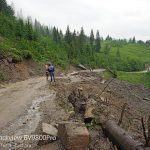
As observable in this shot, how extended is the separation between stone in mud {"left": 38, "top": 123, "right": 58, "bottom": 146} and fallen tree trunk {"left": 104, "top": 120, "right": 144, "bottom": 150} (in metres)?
2.47

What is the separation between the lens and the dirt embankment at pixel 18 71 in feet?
117

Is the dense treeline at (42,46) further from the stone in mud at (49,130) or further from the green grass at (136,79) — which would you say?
the stone in mud at (49,130)

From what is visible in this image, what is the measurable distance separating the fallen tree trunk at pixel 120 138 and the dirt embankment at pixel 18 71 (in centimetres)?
2176

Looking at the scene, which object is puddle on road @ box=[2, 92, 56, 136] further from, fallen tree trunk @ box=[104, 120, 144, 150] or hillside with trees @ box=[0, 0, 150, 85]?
hillside with trees @ box=[0, 0, 150, 85]

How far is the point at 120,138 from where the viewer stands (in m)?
12.1

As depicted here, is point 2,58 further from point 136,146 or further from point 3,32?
point 136,146

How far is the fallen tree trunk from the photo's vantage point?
11.1 m

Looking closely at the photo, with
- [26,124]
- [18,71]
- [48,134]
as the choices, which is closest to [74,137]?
[48,134]

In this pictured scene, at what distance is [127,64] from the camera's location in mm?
156500

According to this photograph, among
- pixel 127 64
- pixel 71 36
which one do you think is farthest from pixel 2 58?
pixel 127 64

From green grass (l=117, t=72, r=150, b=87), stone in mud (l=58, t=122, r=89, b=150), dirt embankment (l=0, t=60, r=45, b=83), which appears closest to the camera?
stone in mud (l=58, t=122, r=89, b=150)

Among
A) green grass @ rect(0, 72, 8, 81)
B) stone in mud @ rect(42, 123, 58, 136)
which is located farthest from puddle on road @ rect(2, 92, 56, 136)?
green grass @ rect(0, 72, 8, 81)

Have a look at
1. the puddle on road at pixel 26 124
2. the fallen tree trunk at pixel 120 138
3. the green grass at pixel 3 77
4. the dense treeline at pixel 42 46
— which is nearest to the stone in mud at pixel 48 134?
the puddle on road at pixel 26 124

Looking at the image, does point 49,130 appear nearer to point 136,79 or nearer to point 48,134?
point 48,134
